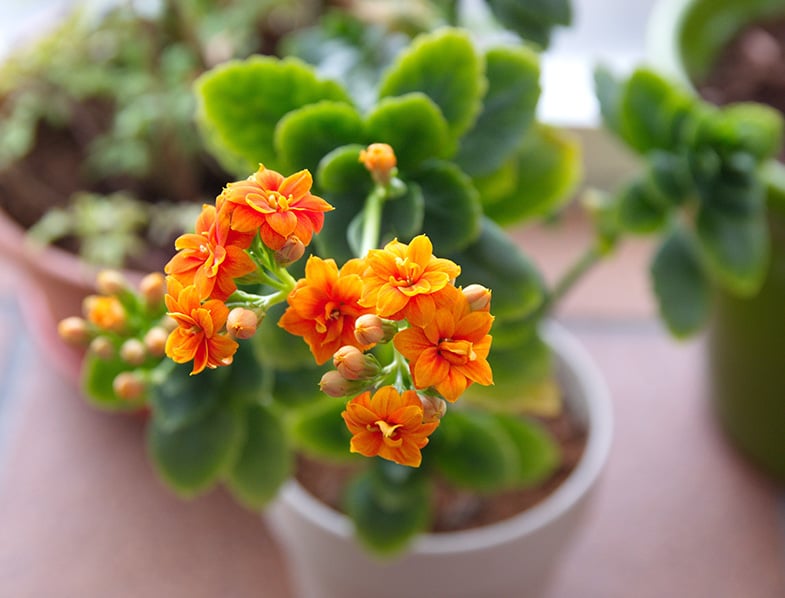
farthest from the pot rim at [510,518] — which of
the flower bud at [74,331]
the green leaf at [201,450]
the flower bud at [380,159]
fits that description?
the flower bud at [380,159]

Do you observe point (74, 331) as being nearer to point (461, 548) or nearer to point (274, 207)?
point (274, 207)

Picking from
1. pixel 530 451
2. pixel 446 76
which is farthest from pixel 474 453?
pixel 446 76

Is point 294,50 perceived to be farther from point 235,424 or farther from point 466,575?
point 466,575

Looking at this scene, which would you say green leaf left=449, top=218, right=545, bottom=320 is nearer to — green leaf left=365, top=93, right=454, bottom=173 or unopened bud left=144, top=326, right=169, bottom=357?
green leaf left=365, top=93, right=454, bottom=173

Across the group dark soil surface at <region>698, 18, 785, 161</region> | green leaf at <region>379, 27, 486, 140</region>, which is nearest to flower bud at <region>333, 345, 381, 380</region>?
green leaf at <region>379, 27, 486, 140</region>

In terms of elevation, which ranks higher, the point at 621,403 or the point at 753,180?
the point at 753,180

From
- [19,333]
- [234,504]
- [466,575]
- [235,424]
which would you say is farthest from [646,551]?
[19,333]
